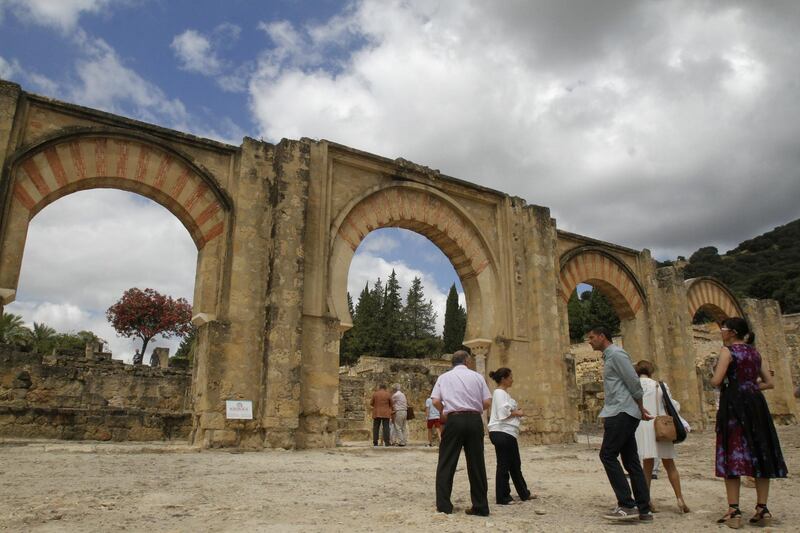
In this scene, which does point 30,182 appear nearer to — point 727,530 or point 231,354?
Answer: point 231,354

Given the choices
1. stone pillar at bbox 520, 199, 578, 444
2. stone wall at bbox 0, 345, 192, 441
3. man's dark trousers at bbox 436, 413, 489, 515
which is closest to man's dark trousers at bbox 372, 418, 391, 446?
stone pillar at bbox 520, 199, 578, 444

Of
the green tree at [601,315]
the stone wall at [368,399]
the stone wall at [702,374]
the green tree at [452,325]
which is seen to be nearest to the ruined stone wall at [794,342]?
the stone wall at [702,374]

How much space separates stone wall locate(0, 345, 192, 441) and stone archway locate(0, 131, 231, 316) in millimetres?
2980

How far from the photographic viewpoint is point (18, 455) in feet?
20.3

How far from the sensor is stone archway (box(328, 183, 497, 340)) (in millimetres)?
9672

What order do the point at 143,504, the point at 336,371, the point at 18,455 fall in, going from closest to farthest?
the point at 143,504 < the point at 18,455 < the point at 336,371

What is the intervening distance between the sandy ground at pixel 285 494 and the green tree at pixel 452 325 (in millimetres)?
34994

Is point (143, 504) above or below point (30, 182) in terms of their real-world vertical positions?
below

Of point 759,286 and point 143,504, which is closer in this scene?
point 143,504

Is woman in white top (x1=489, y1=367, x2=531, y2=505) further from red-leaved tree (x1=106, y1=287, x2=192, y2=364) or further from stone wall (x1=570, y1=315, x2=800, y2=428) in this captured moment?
Answer: red-leaved tree (x1=106, y1=287, x2=192, y2=364)

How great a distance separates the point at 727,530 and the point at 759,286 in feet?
167

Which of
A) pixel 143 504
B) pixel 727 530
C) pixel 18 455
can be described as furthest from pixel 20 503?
pixel 727 530

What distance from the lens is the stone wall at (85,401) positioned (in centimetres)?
926

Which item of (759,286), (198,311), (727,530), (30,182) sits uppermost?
(759,286)
